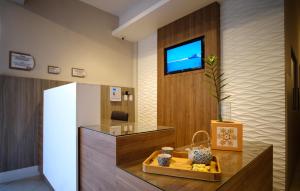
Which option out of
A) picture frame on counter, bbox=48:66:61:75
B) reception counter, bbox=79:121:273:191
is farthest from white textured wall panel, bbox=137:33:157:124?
reception counter, bbox=79:121:273:191

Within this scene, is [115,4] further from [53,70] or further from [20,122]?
[20,122]

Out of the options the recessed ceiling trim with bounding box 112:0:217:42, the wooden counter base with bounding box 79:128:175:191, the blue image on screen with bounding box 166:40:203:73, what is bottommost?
the wooden counter base with bounding box 79:128:175:191

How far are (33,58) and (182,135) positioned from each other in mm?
2933

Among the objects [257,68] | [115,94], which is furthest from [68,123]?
[257,68]

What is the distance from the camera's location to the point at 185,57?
125 inches

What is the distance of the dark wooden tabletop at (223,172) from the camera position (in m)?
0.80

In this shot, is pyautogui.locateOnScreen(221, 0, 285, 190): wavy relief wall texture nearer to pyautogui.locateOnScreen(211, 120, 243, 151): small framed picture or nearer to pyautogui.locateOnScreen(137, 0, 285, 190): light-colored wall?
pyautogui.locateOnScreen(137, 0, 285, 190): light-colored wall

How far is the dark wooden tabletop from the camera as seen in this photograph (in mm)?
798

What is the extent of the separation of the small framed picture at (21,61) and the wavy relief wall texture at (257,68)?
3162mm

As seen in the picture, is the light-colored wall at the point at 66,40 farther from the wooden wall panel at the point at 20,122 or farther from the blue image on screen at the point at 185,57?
the blue image on screen at the point at 185,57

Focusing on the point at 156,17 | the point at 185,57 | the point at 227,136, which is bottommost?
the point at 227,136

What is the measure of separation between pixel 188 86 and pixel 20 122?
2.82m

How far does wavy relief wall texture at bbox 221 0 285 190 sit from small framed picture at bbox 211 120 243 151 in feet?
3.71

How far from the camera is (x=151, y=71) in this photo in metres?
3.98
